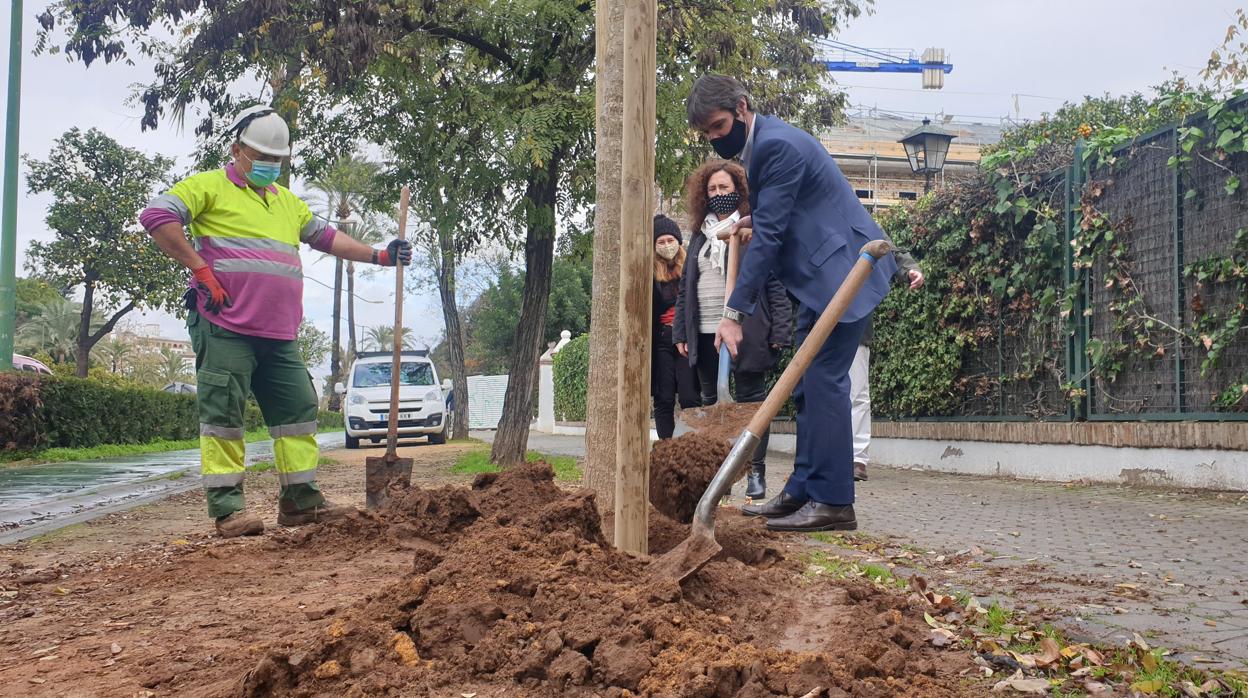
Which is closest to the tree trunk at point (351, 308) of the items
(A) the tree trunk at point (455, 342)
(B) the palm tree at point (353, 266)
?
(B) the palm tree at point (353, 266)

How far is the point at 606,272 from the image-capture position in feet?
15.1

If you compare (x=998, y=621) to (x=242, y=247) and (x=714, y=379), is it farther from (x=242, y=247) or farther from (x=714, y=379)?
(x=242, y=247)

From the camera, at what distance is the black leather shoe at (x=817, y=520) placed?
4496 millimetres

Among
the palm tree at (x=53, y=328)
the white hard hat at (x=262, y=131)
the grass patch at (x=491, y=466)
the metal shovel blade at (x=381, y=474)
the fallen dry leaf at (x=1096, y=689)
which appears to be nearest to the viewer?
the fallen dry leaf at (x=1096, y=689)

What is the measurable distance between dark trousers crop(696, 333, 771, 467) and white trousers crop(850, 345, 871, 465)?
2.46 feet

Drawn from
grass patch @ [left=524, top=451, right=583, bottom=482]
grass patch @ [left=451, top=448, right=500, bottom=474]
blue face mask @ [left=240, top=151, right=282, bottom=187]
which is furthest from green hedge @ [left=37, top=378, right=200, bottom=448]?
blue face mask @ [left=240, top=151, right=282, bottom=187]

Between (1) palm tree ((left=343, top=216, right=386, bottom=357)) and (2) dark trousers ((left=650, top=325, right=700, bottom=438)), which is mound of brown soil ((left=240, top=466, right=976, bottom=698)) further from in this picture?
(1) palm tree ((left=343, top=216, right=386, bottom=357))

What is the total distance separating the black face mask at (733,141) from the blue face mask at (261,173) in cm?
287

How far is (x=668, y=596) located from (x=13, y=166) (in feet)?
49.5

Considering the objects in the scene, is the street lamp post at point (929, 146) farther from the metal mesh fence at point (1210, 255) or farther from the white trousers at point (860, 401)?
the white trousers at point (860, 401)

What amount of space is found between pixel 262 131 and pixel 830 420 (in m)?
3.73

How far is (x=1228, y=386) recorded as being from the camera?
7.54 metres

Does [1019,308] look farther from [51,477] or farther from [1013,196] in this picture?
[51,477]

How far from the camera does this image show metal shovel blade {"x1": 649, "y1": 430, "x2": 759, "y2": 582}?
3182 mm
